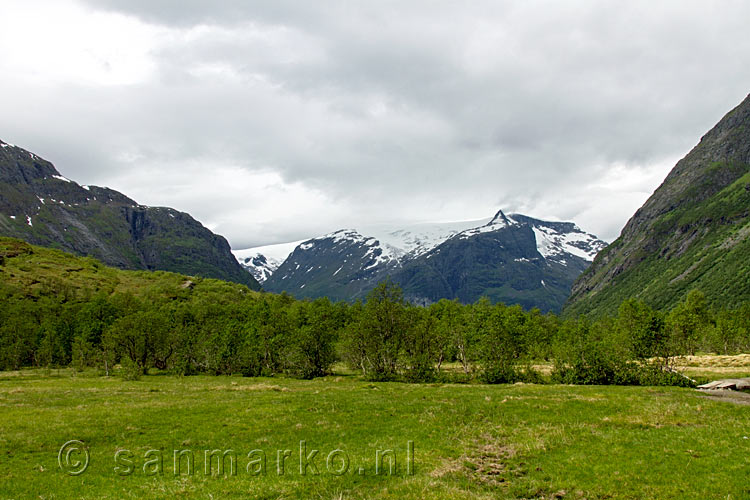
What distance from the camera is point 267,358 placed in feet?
295

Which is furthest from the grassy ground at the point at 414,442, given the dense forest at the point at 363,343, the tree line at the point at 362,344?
the tree line at the point at 362,344

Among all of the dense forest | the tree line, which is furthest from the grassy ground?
the tree line

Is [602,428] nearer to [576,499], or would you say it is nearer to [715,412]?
[715,412]

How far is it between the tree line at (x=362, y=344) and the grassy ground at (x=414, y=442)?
18063 millimetres

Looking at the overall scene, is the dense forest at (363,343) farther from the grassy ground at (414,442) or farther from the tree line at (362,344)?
the grassy ground at (414,442)

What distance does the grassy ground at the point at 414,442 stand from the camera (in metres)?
18.4

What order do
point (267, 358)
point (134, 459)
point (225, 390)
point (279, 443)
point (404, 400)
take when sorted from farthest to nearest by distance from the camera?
point (267, 358)
point (225, 390)
point (404, 400)
point (279, 443)
point (134, 459)

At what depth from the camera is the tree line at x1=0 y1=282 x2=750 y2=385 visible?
59656 mm

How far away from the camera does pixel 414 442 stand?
86.2 feet

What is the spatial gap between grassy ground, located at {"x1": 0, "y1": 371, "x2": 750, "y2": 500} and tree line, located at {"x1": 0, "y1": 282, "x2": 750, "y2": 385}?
711 inches

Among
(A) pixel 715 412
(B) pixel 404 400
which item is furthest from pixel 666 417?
(B) pixel 404 400

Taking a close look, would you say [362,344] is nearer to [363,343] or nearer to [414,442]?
[363,343]

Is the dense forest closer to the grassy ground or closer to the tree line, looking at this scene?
the tree line

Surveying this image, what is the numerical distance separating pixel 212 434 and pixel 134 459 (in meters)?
5.66
